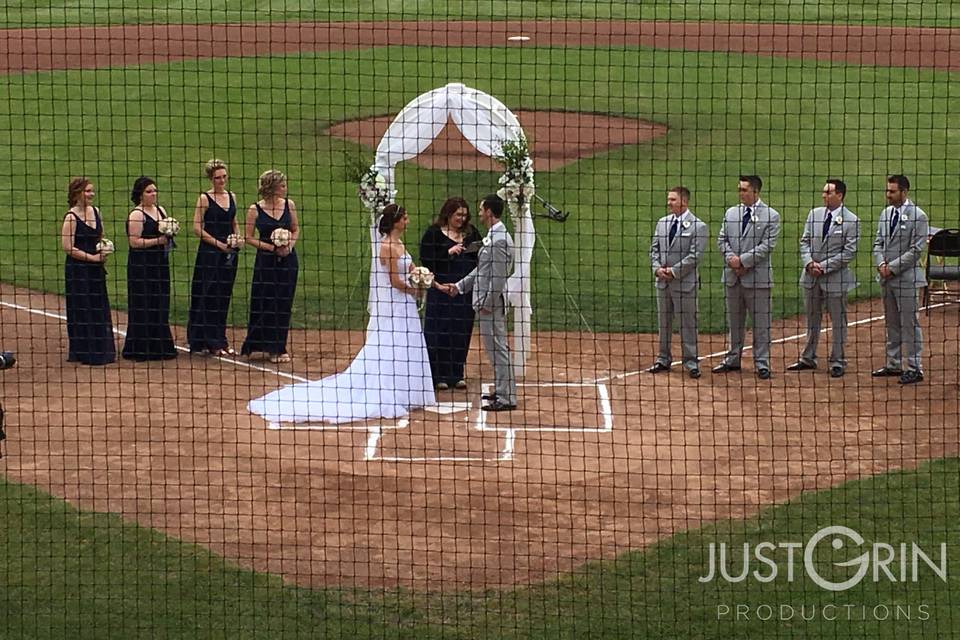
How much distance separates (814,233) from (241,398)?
4.95 meters

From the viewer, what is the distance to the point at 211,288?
1433 centimetres

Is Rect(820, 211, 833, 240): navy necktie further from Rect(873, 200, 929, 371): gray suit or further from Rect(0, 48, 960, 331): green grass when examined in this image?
Rect(0, 48, 960, 331): green grass

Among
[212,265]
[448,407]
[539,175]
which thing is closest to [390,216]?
[448,407]

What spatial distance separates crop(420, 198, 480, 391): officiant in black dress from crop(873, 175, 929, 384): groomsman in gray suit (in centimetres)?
339

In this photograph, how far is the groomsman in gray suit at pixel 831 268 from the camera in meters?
13.4

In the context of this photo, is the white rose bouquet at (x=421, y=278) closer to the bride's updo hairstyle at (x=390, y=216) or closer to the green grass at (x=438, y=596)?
the bride's updo hairstyle at (x=390, y=216)

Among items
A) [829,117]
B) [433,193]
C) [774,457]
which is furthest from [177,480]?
[829,117]

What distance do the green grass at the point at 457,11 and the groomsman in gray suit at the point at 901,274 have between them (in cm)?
1586

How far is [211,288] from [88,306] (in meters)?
1.09

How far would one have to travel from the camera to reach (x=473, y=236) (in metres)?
13.3

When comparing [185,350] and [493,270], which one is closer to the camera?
[493,270]

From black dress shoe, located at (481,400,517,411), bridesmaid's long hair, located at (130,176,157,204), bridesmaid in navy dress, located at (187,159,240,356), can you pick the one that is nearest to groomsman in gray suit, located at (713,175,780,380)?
black dress shoe, located at (481,400,517,411)

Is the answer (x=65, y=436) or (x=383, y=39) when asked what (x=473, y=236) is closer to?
(x=65, y=436)

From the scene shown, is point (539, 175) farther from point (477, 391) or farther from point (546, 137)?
point (477, 391)
